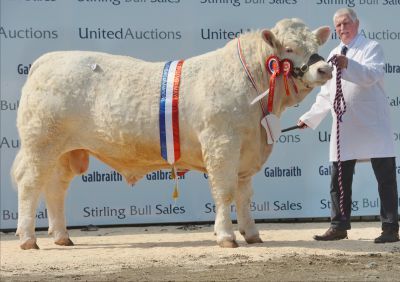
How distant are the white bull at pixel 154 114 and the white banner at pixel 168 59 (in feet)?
6.27

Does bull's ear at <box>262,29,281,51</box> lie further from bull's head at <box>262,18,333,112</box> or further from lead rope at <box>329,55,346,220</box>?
lead rope at <box>329,55,346,220</box>

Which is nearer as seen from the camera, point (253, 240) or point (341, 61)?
point (341, 61)

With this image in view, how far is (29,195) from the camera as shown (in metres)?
8.54

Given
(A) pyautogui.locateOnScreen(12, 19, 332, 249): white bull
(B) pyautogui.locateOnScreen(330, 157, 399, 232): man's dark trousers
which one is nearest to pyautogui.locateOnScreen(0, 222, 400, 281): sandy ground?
(B) pyautogui.locateOnScreen(330, 157, 399, 232): man's dark trousers

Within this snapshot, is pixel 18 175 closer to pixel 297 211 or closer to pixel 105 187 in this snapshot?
pixel 105 187

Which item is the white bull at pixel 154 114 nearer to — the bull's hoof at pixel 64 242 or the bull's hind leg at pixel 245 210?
the bull's hind leg at pixel 245 210

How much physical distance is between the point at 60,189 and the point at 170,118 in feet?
5.21

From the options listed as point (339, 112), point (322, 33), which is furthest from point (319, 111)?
point (322, 33)

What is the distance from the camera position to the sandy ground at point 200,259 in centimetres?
657

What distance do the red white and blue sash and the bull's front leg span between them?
0.32m

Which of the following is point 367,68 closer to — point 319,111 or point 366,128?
point 366,128

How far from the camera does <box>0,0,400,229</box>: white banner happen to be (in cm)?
1060

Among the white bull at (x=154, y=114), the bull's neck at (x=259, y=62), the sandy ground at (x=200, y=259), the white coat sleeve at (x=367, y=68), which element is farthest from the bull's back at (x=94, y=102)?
the white coat sleeve at (x=367, y=68)

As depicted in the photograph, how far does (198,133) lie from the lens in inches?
323
